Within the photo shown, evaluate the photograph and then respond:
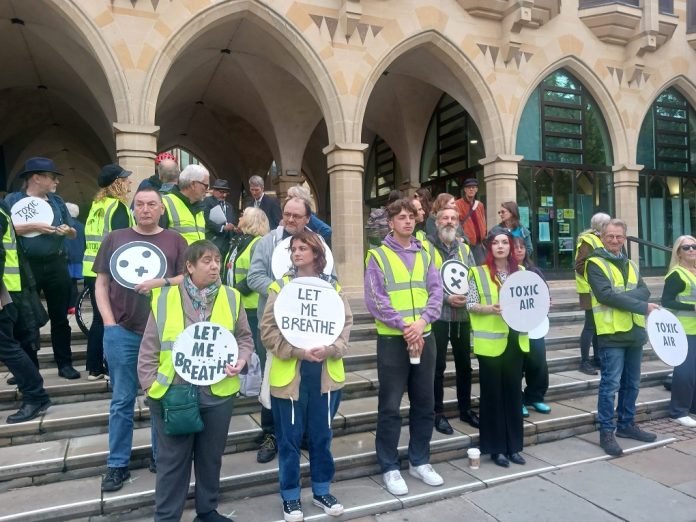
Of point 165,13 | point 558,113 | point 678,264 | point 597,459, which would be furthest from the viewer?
point 558,113

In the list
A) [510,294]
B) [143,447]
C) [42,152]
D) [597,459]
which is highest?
[42,152]

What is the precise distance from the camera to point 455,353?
447cm

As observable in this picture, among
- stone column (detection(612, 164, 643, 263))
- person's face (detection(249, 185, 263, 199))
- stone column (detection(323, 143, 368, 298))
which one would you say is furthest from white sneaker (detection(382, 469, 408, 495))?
stone column (detection(612, 164, 643, 263))

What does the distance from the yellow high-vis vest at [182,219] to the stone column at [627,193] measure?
11.7 metres

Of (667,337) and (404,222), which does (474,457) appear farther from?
(667,337)

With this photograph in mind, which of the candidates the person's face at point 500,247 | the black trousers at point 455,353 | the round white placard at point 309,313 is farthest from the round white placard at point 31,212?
the person's face at point 500,247

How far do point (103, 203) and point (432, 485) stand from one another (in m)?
3.51

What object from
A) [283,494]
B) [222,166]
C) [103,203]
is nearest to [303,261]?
[283,494]

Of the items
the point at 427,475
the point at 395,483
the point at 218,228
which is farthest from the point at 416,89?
the point at 395,483

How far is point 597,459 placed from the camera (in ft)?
13.7

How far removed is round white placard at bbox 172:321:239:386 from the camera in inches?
107

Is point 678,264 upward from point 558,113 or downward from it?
downward

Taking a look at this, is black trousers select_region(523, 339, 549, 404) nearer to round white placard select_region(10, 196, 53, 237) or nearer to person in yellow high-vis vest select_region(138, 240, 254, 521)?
person in yellow high-vis vest select_region(138, 240, 254, 521)

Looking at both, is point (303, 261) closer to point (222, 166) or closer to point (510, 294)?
point (510, 294)
